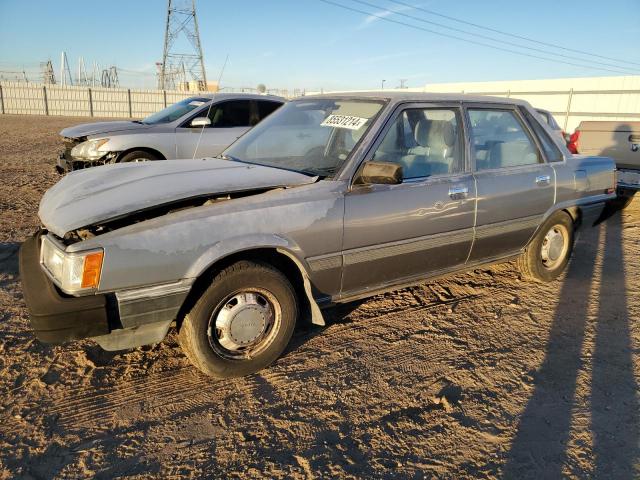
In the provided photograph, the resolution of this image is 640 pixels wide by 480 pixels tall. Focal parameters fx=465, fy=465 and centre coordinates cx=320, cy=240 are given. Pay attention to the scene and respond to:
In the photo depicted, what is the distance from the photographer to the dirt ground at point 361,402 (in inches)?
85.4

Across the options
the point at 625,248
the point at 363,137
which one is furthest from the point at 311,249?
the point at 625,248

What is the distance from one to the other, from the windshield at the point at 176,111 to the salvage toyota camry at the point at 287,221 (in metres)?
4.45

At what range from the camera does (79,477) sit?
2031 mm

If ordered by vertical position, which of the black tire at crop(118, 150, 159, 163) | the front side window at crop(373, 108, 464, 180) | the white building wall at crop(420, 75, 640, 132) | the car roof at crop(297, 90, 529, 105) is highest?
the white building wall at crop(420, 75, 640, 132)

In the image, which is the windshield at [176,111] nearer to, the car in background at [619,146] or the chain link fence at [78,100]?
the car in background at [619,146]

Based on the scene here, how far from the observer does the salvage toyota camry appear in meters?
2.37

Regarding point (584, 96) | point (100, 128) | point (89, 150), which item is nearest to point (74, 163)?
point (89, 150)

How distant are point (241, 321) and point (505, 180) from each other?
244 cm

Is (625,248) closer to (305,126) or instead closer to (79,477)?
(305,126)

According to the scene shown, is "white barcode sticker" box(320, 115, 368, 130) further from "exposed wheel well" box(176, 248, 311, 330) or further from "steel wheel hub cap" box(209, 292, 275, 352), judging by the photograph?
"steel wheel hub cap" box(209, 292, 275, 352)

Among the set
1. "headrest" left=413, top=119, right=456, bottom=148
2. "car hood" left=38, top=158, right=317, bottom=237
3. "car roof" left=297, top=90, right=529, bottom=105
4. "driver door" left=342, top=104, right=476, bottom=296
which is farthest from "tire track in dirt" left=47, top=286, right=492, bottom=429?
"car roof" left=297, top=90, right=529, bottom=105

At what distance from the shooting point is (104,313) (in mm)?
2285

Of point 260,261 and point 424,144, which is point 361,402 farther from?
point 424,144

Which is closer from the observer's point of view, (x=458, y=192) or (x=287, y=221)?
(x=287, y=221)
